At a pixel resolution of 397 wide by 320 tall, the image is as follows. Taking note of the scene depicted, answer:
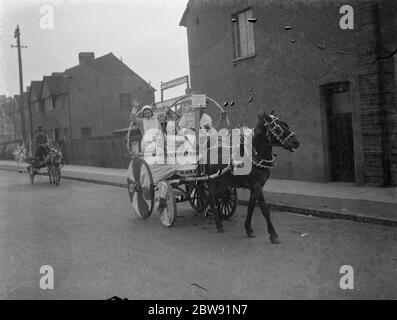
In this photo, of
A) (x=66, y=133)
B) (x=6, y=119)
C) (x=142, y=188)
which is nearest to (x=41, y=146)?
(x=142, y=188)

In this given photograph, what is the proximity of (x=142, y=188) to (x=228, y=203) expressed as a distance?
1.64m

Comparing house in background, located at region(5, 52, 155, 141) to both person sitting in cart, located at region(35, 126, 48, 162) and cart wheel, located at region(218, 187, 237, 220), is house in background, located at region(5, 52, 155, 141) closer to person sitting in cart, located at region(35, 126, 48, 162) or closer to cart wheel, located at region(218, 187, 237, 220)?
person sitting in cart, located at region(35, 126, 48, 162)

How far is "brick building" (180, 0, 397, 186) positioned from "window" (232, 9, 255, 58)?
3cm

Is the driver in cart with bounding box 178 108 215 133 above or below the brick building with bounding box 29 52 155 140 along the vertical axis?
below

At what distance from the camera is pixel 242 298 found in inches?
171

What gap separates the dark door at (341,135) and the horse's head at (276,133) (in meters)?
5.62

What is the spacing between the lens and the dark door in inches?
458

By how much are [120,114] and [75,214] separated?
3441cm

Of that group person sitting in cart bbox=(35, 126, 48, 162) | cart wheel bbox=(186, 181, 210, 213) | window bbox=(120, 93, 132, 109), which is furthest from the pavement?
window bbox=(120, 93, 132, 109)

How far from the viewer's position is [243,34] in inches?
579
